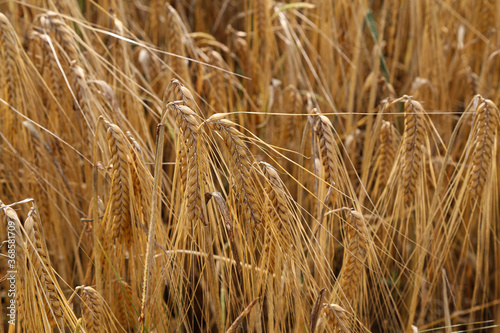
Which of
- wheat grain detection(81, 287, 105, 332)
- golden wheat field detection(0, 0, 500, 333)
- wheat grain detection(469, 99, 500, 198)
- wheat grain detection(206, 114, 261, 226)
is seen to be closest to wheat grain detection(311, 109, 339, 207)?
golden wheat field detection(0, 0, 500, 333)

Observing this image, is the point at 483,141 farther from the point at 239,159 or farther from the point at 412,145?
the point at 239,159

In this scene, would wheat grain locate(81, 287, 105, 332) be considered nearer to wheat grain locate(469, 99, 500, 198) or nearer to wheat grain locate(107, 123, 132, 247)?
wheat grain locate(107, 123, 132, 247)

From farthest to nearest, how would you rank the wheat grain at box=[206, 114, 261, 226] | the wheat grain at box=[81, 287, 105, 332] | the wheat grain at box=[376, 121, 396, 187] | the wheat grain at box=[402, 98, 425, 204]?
the wheat grain at box=[376, 121, 396, 187], the wheat grain at box=[402, 98, 425, 204], the wheat grain at box=[81, 287, 105, 332], the wheat grain at box=[206, 114, 261, 226]

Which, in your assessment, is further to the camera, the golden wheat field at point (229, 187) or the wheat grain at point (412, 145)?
the wheat grain at point (412, 145)

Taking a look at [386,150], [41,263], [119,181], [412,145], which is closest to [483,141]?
[412,145]

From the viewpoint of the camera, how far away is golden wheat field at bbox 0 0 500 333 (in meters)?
0.71

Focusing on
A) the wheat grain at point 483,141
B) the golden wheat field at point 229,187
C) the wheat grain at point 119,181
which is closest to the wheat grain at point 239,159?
the golden wheat field at point 229,187

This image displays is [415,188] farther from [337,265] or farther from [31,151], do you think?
[31,151]

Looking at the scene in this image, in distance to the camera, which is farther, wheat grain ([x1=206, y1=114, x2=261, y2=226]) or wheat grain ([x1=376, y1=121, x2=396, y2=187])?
wheat grain ([x1=376, y1=121, x2=396, y2=187])

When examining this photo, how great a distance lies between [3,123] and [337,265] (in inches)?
36.1

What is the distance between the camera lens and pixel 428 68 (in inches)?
63.7

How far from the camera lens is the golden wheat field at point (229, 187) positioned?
714mm

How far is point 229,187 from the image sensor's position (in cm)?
77

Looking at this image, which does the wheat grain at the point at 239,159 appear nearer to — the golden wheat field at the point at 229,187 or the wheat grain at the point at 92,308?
the golden wheat field at the point at 229,187
